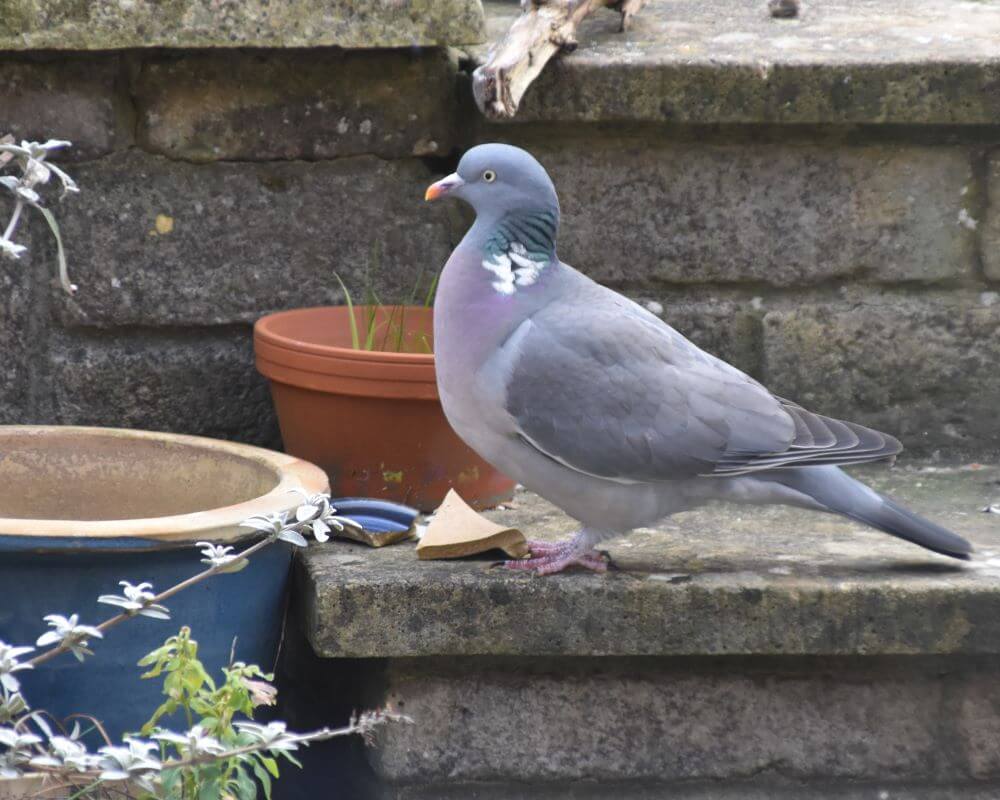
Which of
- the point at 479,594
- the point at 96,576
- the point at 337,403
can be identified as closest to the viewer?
the point at 96,576

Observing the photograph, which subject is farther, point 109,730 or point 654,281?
point 654,281

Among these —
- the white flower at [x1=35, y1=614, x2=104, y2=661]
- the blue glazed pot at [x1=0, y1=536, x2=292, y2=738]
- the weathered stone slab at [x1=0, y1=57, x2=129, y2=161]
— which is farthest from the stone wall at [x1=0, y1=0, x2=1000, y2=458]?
the white flower at [x1=35, y1=614, x2=104, y2=661]

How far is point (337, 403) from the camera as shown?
2.76 meters

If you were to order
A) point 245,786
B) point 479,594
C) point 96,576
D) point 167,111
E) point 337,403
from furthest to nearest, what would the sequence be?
point 167,111 < point 337,403 < point 479,594 < point 96,576 < point 245,786

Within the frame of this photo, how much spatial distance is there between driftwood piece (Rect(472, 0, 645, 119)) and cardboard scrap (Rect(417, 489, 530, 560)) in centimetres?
84

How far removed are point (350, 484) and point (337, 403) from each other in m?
0.18

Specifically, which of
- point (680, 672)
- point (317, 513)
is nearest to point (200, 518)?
point (317, 513)

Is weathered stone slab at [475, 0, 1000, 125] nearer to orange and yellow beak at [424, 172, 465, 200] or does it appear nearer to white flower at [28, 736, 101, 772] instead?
orange and yellow beak at [424, 172, 465, 200]

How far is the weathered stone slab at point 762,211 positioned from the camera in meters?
3.12

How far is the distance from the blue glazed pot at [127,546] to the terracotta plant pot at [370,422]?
17 cm

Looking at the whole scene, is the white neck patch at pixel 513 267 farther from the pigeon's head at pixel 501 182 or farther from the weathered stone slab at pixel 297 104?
the weathered stone slab at pixel 297 104

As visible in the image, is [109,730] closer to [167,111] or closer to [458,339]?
[458,339]

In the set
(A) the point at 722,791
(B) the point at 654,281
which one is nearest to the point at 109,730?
(A) the point at 722,791

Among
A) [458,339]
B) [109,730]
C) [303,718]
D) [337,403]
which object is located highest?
[458,339]
